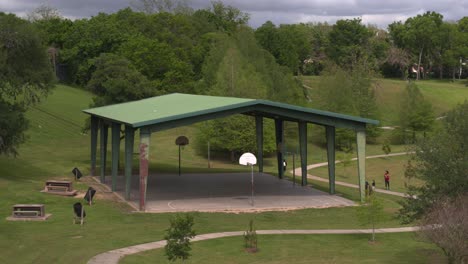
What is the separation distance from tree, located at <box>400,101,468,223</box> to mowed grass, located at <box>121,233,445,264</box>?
1909 millimetres

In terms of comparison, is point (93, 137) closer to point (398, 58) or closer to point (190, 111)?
point (190, 111)

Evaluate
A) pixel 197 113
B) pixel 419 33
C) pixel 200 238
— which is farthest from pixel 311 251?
pixel 419 33

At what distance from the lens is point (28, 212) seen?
99.8ft

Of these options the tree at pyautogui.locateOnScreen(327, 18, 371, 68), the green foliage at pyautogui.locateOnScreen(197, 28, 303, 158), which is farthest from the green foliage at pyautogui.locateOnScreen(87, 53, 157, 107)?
the tree at pyautogui.locateOnScreen(327, 18, 371, 68)

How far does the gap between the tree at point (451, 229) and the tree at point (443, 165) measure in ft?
4.88

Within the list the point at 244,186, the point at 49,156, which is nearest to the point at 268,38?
the point at 49,156

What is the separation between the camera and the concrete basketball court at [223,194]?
36812mm

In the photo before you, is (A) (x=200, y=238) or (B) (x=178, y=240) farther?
(A) (x=200, y=238)

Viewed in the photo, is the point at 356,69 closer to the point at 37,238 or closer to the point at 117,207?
the point at 117,207

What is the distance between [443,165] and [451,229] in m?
3.36

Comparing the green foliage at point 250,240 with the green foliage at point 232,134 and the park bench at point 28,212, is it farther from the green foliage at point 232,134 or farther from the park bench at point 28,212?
the green foliage at point 232,134

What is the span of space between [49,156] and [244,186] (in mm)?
23577

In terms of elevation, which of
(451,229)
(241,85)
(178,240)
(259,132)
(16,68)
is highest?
(16,68)

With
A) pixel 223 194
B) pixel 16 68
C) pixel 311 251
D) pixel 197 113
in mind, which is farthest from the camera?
pixel 16 68
